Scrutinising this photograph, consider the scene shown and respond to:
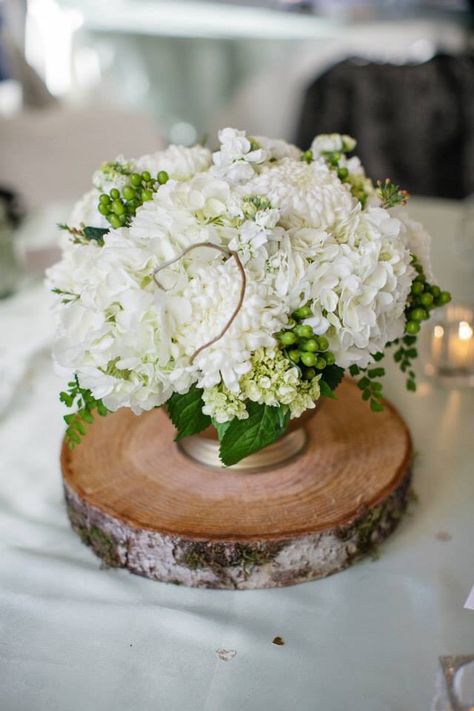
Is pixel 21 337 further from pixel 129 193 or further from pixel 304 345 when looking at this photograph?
pixel 304 345

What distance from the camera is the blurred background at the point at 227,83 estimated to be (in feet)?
8.86

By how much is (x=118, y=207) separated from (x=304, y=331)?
0.79 ft

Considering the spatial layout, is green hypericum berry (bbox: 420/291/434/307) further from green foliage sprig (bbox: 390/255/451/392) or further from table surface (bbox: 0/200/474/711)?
table surface (bbox: 0/200/474/711)

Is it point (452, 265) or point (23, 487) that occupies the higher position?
point (452, 265)

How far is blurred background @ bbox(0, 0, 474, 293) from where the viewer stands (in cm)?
270

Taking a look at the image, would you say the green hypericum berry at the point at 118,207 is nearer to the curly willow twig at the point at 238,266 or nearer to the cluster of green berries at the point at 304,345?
the curly willow twig at the point at 238,266

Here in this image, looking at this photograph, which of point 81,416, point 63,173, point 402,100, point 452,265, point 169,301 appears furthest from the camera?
point 402,100

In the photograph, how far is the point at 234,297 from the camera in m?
0.71

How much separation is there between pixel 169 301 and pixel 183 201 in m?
0.11

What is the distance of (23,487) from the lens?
1037 millimetres

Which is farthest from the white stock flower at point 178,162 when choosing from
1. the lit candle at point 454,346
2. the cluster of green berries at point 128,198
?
the lit candle at point 454,346

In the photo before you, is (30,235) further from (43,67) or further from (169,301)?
(43,67)

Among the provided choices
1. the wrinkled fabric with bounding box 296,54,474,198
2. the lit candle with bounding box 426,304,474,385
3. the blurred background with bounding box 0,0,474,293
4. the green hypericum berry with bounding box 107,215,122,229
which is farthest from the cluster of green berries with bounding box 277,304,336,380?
the wrinkled fabric with bounding box 296,54,474,198

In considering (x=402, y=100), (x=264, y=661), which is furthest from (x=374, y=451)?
(x=402, y=100)
